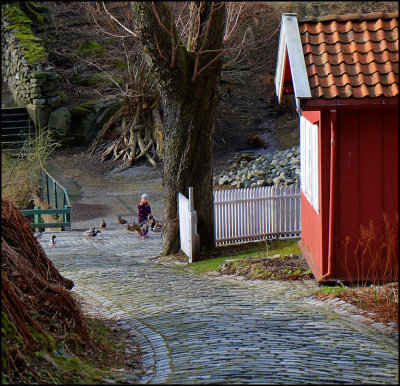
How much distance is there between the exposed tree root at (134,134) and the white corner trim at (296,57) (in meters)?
19.8

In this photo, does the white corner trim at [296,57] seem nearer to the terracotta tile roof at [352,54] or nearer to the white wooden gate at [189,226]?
the terracotta tile roof at [352,54]

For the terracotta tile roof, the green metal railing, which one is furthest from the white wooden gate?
the green metal railing

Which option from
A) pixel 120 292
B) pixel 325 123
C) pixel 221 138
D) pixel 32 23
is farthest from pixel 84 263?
pixel 32 23

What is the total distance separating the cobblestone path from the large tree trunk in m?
2.40

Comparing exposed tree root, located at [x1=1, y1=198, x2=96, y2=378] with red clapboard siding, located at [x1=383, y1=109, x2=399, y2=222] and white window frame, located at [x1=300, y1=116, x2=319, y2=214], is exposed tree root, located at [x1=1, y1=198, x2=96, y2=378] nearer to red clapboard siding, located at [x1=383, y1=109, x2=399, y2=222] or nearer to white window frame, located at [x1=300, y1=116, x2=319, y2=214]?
white window frame, located at [x1=300, y1=116, x2=319, y2=214]

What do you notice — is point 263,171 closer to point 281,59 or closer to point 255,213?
point 255,213

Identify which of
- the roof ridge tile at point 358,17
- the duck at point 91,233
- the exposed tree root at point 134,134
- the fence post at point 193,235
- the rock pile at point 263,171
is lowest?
the duck at point 91,233

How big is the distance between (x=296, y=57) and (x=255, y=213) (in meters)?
6.38

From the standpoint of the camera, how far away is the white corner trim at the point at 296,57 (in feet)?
29.6

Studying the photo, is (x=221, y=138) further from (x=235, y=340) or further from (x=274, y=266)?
(x=235, y=340)

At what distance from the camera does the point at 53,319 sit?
6762 mm

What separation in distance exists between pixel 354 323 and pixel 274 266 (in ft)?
12.8

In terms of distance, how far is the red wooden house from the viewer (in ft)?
30.8

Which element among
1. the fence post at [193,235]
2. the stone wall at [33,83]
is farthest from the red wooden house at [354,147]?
the stone wall at [33,83]
